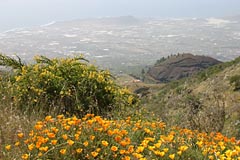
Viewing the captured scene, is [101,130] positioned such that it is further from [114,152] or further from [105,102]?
[105,102]

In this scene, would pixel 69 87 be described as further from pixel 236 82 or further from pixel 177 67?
pixel 177 67

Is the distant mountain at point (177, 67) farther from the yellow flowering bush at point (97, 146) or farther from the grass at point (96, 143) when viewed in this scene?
the yellow flowering bush at point (97, 146)

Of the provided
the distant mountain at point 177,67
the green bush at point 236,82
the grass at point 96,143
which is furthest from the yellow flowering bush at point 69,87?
the distant mountain at point 177,67

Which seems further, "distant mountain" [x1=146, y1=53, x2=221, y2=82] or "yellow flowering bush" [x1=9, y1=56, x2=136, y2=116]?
"distant mountain" [x1=146, y1=53, x2=221, y2=82]

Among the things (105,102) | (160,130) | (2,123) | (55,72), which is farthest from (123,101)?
(2,123)

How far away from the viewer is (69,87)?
28.9 feet

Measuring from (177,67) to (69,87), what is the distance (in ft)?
479

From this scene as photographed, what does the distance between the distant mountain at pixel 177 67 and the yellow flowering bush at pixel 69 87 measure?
133964mm

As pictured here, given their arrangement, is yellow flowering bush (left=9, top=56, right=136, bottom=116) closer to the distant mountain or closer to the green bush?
the green bush

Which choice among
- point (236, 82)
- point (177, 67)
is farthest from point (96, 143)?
point (177, 67)

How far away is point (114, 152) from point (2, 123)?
1871mm

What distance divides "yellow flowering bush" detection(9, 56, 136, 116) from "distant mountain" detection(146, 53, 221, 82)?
134 meters

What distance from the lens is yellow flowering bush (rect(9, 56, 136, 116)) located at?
828 cm

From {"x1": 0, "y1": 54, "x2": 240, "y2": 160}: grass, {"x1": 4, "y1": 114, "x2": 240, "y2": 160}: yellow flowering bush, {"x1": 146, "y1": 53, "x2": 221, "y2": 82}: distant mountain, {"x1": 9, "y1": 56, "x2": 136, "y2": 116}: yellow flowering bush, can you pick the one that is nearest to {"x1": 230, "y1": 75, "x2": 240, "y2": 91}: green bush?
{"x1": 9, "y1": 56, "x2": 136, "y2": 116}: yellow flowering bush
